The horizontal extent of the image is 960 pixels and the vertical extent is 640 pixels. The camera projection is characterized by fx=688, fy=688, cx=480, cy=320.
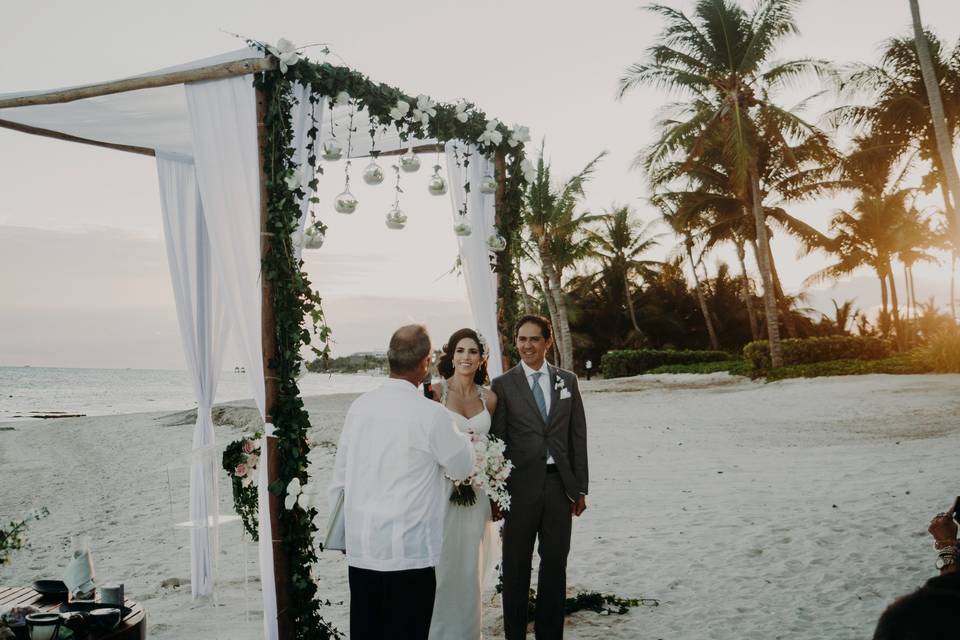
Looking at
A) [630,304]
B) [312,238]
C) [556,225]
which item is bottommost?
[312,238]

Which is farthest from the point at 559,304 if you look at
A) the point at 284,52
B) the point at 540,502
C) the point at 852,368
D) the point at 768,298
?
the point at 284,52

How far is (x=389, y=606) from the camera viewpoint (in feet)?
9.51

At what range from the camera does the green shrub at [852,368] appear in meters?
20.0

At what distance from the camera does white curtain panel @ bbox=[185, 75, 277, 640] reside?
4.17 meters

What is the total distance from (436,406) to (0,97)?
12.3 feet

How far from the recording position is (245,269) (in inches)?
164

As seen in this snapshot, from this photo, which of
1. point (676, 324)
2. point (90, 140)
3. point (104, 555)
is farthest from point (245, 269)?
point (676, 324)

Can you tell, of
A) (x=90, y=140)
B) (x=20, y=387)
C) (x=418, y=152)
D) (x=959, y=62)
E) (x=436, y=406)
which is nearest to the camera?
(x=436, y=406)

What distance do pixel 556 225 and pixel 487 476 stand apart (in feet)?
79.2

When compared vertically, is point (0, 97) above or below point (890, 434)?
above

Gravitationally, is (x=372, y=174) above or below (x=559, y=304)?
below

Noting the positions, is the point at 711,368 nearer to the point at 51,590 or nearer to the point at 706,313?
the point at 706,313

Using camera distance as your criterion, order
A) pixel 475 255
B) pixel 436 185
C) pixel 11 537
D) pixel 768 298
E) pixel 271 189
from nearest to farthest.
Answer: pixel 11 537, pixel 271 189, pixel 436 185, pixel 475 255, pixel 768 298

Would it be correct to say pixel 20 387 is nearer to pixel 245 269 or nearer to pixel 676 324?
pixel 676 324
